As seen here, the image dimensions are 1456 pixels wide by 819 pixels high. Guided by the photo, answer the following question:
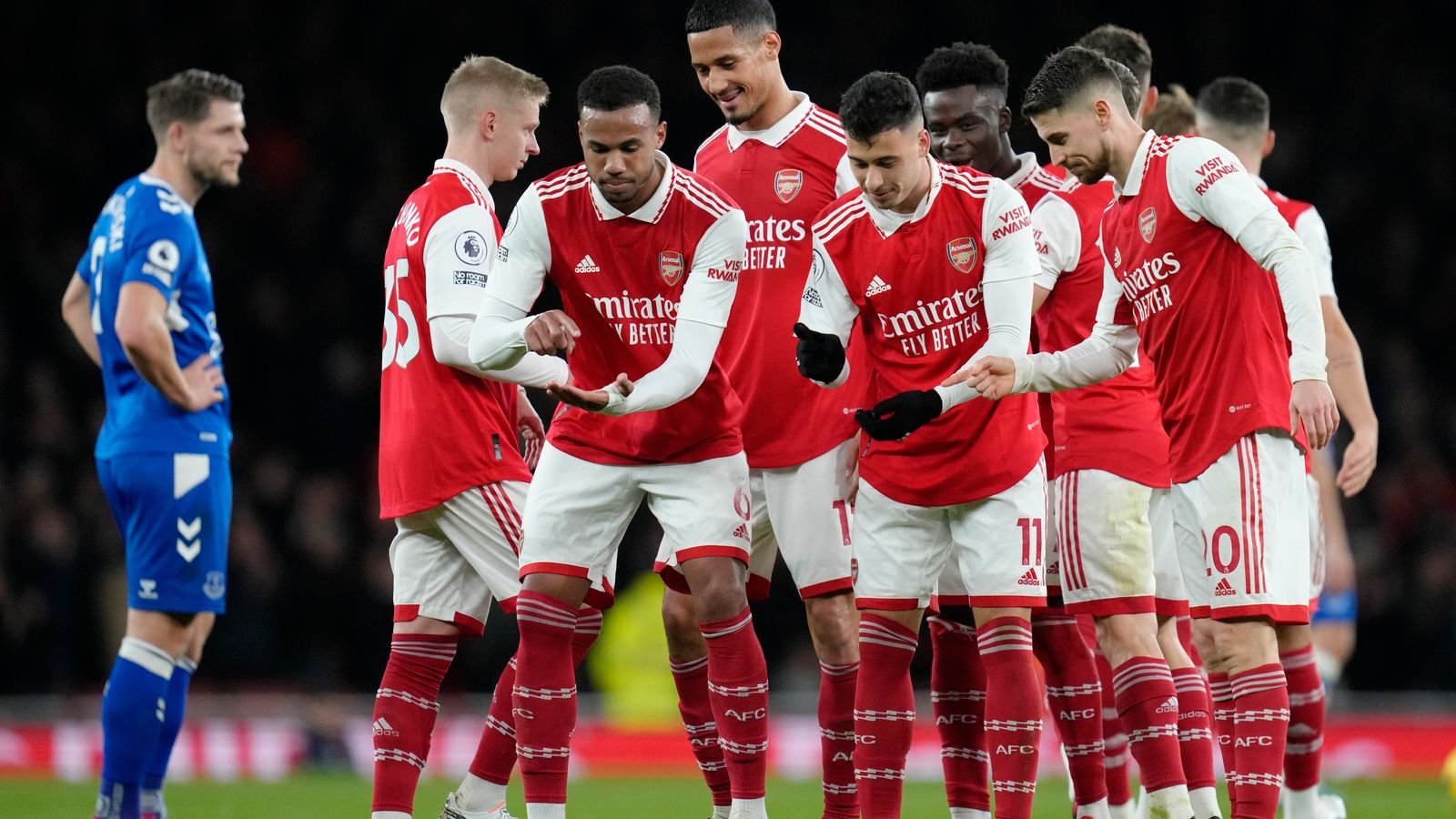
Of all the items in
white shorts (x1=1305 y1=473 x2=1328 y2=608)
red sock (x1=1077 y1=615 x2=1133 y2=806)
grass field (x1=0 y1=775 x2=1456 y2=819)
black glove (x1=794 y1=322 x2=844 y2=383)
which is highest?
black glove (x1=794 y1=322 x2=844 y2=383)

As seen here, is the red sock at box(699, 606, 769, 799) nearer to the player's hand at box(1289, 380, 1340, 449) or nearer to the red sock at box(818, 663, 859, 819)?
the red sock at box(818, 663, 859, 819)

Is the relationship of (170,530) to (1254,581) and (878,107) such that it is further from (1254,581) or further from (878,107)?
(1254,581)

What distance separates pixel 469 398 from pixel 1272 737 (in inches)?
112

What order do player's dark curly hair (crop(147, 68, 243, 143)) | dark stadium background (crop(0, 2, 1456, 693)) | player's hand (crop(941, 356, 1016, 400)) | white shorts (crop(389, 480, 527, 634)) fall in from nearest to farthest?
player's hand (crop(941, 356, 1016, 400)) → white shorts (crop(389, 480, 527, 634)) → player's dark curly hair (crop(147, 68, 243, 143)) → dark stadium background (crop(0, 2, 1456, 693))

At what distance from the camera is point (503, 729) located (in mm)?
5934

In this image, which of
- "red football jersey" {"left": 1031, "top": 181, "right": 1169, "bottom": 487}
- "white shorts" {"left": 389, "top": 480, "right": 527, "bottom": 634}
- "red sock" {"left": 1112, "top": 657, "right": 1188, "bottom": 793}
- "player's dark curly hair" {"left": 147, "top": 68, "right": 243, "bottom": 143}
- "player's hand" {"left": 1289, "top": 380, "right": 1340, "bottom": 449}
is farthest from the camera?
"player's dark curly hair" {"left": 147, "top": 68, "right": 243, "bottom": 143}

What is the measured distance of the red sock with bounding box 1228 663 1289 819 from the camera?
498cm

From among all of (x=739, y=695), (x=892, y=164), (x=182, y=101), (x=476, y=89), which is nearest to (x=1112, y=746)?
(x=739, y=695)

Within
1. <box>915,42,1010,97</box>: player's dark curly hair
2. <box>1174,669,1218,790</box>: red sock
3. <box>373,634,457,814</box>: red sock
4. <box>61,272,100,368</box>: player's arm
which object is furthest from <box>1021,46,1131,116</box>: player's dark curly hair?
<box>61,272,100,368</box>: player's arm

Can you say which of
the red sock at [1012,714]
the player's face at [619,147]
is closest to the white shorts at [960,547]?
the red sock at [1012,714]

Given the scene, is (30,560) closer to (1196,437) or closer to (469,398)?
(469,398)

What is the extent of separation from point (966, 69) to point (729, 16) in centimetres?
87

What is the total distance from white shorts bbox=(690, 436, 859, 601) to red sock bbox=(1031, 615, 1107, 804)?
2.40 feet

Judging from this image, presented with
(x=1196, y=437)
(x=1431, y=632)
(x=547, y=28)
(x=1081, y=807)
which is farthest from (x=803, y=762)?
(x=547, y=28)
